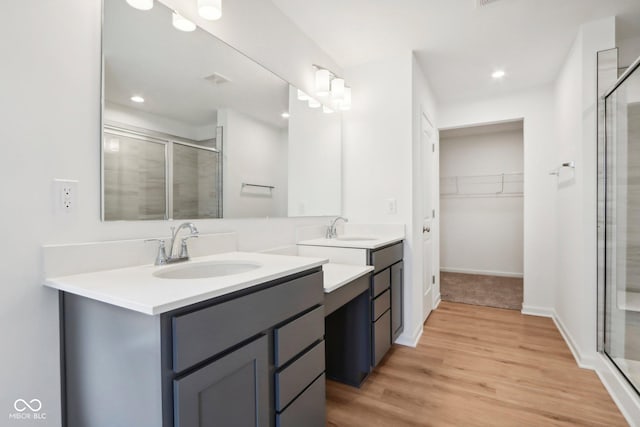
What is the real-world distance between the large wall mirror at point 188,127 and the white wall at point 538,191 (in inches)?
99.1

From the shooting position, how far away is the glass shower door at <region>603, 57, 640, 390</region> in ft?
5.97

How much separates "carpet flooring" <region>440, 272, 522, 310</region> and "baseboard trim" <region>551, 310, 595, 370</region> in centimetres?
58

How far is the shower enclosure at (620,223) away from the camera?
1821 millimetres

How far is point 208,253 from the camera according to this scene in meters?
1.45

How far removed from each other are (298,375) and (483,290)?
3.60 meters

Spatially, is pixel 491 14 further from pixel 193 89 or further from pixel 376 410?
pixel 376 410

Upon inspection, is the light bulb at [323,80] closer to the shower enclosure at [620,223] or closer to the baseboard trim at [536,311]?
the shower enclosure at [620,223]

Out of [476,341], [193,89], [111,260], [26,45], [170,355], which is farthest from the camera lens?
[476,341]

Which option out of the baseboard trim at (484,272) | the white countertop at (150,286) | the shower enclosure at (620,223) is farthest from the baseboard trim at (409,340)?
the baseboard trim at (484,272)

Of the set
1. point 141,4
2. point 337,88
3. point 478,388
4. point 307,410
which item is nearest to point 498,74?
point 337,88

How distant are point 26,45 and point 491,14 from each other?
94.3 inches

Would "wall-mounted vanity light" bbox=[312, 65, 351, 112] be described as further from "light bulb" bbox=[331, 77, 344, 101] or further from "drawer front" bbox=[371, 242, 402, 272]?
"drawer front" bbox=[371, 242, 402, 272]

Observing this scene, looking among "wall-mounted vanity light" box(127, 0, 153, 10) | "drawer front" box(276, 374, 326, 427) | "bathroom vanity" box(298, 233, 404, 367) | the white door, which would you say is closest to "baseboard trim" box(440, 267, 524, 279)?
the white door

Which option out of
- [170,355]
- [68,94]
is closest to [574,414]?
[170,355]
